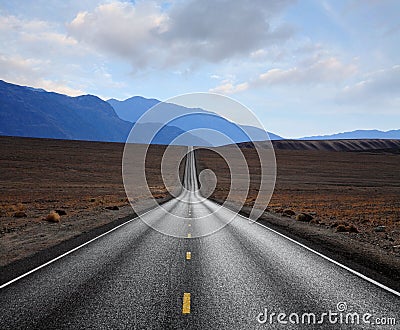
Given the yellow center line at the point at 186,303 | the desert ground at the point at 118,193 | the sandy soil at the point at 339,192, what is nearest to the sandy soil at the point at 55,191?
the desert ground at the point at 118,193

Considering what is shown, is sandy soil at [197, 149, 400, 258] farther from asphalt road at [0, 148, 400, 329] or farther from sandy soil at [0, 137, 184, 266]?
sandy soil at [0, 137, 184, 266]

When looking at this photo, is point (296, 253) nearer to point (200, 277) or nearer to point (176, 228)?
point (200, 277)

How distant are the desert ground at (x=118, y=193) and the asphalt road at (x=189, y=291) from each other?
3.68 metres

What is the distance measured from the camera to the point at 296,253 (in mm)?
11820

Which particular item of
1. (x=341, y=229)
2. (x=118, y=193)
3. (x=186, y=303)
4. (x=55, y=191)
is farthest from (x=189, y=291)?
(x=55, y=191)

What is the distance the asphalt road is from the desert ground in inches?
145

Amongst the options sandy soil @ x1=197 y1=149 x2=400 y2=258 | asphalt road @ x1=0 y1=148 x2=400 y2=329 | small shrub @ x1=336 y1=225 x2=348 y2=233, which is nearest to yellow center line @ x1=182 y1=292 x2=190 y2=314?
asphalt road @ x1=0 y1=148 x2=400 y2=329

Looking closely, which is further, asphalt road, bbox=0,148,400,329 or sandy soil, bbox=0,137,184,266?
sandy soil, bbox=0,137,184,266

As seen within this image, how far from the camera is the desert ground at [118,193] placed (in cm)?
1773

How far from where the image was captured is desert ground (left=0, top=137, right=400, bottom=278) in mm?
17734

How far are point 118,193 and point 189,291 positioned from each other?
44025 mm

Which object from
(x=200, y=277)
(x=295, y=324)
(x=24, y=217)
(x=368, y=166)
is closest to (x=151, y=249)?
(x=200, y=277)

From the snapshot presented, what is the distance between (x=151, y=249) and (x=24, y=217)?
1489cm

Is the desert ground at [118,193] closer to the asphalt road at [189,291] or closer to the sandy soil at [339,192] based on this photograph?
the sandy soil at [339,192]
